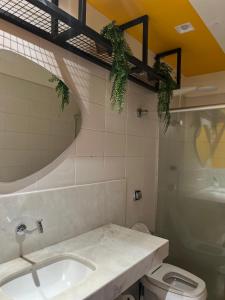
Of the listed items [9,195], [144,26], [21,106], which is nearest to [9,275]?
[9,195]

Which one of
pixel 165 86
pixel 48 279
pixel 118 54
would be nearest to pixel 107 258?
pixel 48 279

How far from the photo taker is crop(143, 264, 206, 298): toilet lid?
160cm

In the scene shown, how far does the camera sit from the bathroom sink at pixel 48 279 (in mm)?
1020

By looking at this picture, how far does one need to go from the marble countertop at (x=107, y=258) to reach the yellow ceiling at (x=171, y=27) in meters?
1.57

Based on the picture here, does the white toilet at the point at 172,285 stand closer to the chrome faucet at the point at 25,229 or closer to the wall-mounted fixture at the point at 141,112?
the chrome faucet at the point at 25,229

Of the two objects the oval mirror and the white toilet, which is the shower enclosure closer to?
the white toilet

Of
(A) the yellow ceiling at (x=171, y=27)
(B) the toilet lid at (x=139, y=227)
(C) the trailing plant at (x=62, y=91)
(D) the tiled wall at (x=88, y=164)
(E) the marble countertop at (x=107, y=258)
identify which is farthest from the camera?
(B) the toilet lid at (x=139, y=227)

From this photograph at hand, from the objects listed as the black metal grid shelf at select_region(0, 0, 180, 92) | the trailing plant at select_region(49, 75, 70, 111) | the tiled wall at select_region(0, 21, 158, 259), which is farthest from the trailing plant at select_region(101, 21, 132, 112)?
the trailing plant at select_region(49, 75, 70, 111)

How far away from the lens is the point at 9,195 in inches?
45.3

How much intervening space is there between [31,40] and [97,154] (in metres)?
0.84

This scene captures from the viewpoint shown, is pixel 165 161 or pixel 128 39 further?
pixel 165 161

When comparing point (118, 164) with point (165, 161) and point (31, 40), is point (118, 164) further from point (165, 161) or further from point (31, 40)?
point (31, 40)

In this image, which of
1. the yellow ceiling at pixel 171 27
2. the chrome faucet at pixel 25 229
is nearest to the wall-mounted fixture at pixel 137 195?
the chrome faucet at pixel 25 229

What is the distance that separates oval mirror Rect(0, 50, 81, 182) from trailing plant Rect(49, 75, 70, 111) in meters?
0.01
